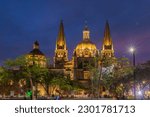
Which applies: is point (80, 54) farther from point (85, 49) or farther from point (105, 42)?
point (105, 42)

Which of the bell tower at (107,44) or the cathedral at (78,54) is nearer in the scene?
the cathedral at (78,54)

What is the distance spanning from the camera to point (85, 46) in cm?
17550

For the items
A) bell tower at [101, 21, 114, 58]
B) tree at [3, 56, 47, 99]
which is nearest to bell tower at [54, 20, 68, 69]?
bell tower at [101, 21, 114, 58]

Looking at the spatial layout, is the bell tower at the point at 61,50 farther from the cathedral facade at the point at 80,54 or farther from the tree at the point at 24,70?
the tree at the point at 24,70

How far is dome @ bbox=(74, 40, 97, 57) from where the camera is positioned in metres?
173

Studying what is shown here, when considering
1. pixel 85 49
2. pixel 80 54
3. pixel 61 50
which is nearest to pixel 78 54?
pixel 80 54

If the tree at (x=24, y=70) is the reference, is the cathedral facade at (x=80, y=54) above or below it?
above

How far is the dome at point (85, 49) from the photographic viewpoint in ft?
568

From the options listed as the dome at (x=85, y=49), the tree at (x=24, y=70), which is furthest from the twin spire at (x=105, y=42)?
the tree at (x=24, y=70)

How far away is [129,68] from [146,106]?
225 feet

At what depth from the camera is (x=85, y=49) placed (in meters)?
174

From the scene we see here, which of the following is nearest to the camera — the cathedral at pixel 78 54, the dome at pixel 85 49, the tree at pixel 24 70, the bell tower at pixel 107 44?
the tree at pixel 24 70

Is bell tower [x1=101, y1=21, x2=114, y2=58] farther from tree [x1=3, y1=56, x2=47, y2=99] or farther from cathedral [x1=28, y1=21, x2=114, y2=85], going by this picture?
tree [x1=3, y1=56, x2=47, y2=99]

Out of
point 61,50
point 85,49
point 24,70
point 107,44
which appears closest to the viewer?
point 24,70
